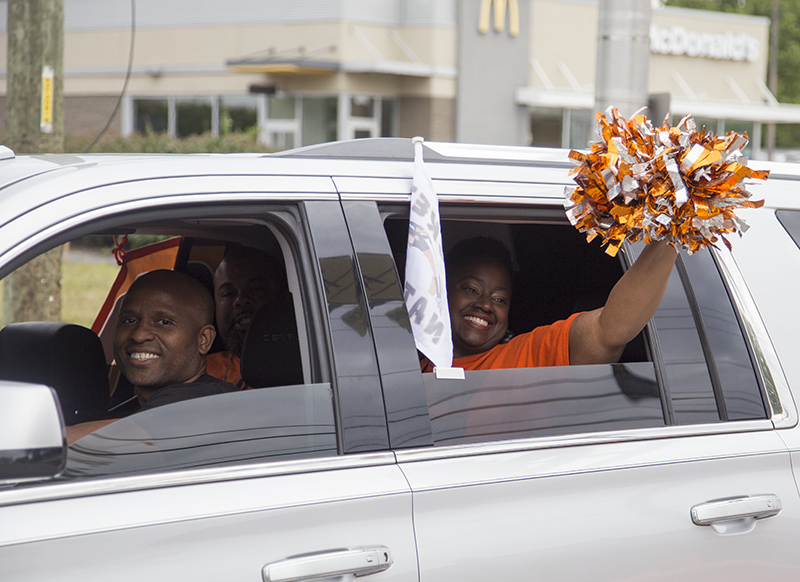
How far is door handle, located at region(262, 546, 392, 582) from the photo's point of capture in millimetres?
1780

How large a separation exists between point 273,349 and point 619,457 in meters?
0.90

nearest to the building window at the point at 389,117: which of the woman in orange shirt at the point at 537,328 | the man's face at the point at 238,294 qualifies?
the man's face at the point at 238,294

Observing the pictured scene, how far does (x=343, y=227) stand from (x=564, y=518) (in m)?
0.80

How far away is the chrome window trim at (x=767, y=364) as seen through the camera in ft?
7.82

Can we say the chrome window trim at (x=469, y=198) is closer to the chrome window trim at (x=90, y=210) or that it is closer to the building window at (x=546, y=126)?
the chrome window trim at (x=90, y=210)

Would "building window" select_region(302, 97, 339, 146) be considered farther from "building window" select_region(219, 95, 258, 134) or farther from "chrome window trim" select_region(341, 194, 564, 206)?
"chrome window trim" select_region(341, 194, 564, 206)

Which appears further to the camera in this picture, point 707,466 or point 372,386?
point 707,466

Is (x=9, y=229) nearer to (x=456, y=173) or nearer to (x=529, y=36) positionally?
(x=456, y=173)

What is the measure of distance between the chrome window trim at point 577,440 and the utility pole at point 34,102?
346 cm

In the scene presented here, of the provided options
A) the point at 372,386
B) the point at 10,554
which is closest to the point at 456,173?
the point at 372,386

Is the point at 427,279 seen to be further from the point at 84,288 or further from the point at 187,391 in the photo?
the point at 84,288

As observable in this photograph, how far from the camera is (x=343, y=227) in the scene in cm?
209

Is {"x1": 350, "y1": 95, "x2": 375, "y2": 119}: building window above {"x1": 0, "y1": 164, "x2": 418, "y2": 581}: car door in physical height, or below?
above

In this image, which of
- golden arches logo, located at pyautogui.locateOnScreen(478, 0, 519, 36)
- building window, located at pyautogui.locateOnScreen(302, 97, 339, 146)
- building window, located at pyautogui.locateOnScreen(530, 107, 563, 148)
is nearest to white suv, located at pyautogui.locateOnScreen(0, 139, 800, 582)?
building window, located at pyautogui.locateOnScreen(302, 97, 339, 146)
